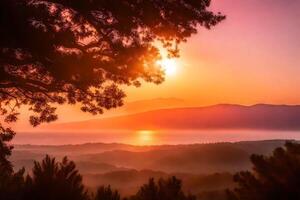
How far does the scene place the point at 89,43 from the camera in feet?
50.0

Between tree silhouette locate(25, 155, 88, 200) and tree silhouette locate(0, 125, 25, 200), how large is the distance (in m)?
0.34

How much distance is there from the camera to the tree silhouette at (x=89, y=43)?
13030 mm

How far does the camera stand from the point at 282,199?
50.7 ft

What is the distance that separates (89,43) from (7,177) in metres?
5.10

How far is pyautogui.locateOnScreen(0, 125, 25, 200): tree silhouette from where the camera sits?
14109 mm

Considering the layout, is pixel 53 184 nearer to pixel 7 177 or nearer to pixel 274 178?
pixel 7 177

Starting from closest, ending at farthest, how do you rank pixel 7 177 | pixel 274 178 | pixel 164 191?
pixel 164 191
pixel 274 178
pixel 7 177

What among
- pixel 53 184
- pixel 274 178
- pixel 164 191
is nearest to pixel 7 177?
pixel 53 184

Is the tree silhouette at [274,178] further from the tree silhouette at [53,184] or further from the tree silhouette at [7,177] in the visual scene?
the tree silhouette at [7,177]

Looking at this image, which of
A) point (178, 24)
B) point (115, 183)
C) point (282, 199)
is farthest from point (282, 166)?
point (115, 183)

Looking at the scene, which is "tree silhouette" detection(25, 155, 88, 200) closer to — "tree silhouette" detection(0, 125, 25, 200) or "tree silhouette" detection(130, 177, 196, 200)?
"tree silhouette" detection(0, 125, 25, 200)

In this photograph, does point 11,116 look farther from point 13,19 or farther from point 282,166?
point 282,166

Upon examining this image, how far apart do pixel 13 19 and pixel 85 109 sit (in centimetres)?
559

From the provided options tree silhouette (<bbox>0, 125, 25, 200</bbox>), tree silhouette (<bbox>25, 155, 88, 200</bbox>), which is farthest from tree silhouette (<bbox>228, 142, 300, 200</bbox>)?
tree silhouette (<bbox>0, 125, 25, 200</bbox>)
